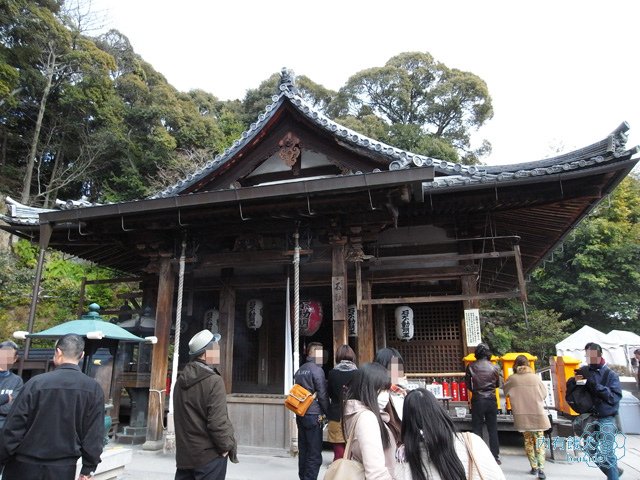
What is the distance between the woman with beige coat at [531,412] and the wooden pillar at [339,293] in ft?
9.07

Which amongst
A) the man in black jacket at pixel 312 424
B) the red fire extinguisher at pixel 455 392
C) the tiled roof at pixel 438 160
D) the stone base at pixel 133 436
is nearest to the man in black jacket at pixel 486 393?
the red fire extinguisher at pixel 455 392

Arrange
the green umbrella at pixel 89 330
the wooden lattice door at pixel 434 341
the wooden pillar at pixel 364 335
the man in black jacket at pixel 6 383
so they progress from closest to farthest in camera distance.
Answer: the man in black jacket at pixel 6 383 → the green umbrella at pixel 89 330 → the wooden pillar at pixel 364 335 → the wooden lattice door at pixel 434 341

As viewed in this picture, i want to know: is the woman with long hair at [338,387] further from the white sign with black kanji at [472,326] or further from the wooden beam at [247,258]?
the white sign with black kanji at [472,326]

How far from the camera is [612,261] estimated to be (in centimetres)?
2655

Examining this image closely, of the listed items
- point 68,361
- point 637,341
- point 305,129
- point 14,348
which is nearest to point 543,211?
point 305,129

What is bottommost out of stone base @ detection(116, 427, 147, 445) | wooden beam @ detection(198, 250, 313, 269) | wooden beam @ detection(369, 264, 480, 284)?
stone base @ detection(116, 427, 147, 445)

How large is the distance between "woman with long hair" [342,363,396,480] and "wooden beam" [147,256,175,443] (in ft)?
20.5

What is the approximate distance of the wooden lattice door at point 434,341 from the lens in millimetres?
9257

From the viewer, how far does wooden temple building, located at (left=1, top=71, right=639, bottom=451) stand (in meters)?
7.29

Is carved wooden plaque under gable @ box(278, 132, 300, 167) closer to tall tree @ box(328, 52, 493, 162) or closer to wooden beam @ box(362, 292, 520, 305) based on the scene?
wooden beam @ box(362, 292, 520, 305)

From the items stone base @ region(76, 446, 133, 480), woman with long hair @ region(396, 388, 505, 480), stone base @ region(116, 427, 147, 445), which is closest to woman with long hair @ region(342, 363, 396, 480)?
woman with long hair @ region(396, 388, 505, 480)

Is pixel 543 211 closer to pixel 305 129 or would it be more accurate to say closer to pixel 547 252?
pixel 547 252

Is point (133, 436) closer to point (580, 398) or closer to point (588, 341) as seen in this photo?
point (580, 398)

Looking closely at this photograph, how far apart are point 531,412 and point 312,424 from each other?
10.4 feet
